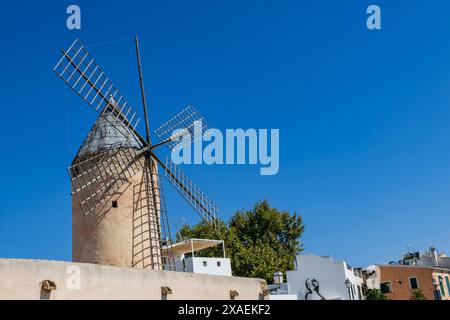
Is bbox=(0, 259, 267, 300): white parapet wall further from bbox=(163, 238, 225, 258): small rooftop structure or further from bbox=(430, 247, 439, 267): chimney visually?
bbox=(430, 247, 439, 267): chimney

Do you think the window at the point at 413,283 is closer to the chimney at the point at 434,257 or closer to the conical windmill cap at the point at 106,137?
the chimney at the point at 434,257

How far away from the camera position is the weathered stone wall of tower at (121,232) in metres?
14.2

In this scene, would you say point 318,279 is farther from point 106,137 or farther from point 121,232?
point 106,137

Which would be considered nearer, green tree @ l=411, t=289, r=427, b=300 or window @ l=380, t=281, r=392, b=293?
green tree @ l=411, t=289, r=427, b=300

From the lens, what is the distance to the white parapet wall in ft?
29.7

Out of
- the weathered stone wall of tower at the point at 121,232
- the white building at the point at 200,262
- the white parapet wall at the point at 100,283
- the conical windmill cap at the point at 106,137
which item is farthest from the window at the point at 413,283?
the conical windmill cap at the point at 106,137

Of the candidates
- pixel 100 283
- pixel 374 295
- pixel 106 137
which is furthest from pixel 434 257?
pixel 100 283

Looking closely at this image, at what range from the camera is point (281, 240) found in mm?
34656

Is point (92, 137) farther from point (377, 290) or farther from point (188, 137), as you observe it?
point (377, 290)

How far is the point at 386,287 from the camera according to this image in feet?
107

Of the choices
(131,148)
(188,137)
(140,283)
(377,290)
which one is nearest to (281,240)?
(377,290)

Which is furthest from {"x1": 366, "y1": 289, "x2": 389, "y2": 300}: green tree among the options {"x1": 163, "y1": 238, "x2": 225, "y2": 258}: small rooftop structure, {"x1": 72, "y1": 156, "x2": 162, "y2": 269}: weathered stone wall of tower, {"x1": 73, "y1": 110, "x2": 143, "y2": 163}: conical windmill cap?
{"x1": 73, "y1": 110, "x2": 143, "y2": 163}: conical windmill cap

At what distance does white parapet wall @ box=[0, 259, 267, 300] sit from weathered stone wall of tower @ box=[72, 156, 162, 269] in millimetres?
2024

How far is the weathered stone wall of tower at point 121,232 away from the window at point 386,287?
21338 mm
